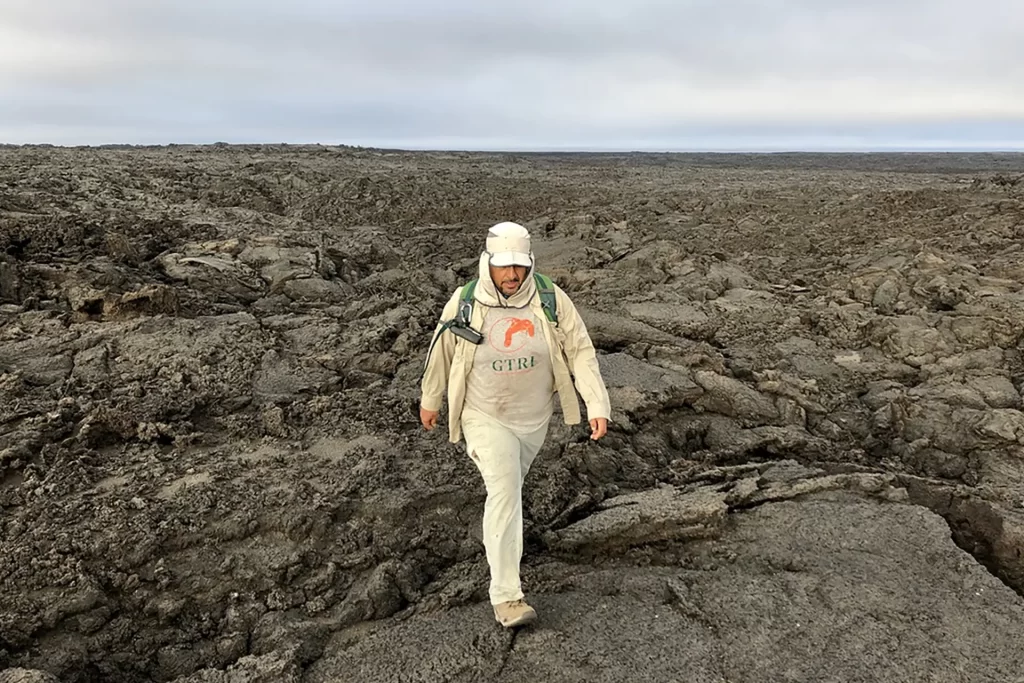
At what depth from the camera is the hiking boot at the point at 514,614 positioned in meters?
2.95

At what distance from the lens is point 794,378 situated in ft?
18.1

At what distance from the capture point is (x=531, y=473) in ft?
13.7

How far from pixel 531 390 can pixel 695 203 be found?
31.4ft

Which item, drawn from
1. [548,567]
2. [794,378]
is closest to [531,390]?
[548,567]

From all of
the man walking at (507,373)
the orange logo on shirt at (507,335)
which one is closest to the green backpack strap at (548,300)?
the man walking at (507,373)

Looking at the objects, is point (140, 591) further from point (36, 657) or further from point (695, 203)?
point (695, 203)

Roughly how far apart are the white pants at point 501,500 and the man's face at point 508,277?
0.56 meters

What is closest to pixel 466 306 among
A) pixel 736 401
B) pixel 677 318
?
pixel 736 401

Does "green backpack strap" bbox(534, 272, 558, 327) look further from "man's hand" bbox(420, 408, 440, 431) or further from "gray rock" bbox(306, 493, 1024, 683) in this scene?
"gray rock" bbox(306, 493, 1024, 683)

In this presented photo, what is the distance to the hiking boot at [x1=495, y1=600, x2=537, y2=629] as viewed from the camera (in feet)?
9.66

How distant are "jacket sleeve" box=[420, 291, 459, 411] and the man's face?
222 mm

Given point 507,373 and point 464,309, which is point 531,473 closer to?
point 507,373

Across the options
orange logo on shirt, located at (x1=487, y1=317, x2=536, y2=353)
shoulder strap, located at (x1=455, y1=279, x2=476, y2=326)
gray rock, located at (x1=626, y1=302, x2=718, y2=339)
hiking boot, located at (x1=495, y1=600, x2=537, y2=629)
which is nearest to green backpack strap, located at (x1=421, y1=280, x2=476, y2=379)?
shoulder strap, located at (x1=455, y1=279, x2=476, y2=326)

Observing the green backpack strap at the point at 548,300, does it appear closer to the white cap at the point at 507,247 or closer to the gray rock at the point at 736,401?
the white cap at the point at 507,247
